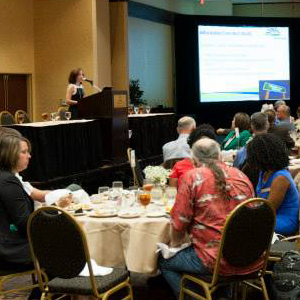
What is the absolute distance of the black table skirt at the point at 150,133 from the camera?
34.4 feet

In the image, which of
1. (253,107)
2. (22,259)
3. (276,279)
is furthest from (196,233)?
(253,107)

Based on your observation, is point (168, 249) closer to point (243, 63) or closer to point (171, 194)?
point (171, 194)

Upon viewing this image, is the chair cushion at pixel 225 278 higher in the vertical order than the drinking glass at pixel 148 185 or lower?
lower

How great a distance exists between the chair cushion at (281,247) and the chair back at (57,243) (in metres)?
1.40

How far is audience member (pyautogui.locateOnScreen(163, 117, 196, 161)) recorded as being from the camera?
6.59 m

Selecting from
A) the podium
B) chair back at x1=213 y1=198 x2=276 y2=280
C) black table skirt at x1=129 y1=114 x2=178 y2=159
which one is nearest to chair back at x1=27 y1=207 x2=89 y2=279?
chair back at x1=213 y1=198 x2=276 y2=280

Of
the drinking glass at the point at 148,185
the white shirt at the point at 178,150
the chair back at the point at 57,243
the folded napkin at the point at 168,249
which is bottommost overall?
the folded napkin at the point at 168,249

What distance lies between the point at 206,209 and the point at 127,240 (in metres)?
0.67

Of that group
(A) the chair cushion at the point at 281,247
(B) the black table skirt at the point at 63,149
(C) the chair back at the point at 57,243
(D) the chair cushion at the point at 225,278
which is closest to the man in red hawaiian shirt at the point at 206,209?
(D) the chair cushion at the point at 225,278

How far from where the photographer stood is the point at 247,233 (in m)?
3.73

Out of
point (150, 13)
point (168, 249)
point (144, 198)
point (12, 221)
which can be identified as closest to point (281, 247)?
point (168, 249)

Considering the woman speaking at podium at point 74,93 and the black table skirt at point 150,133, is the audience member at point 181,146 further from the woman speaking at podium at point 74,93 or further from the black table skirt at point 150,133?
the black table skirt at point 150,133

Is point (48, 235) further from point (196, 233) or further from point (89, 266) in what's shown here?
point (196, 233)

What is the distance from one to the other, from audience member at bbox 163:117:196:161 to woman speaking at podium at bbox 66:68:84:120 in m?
3.42
